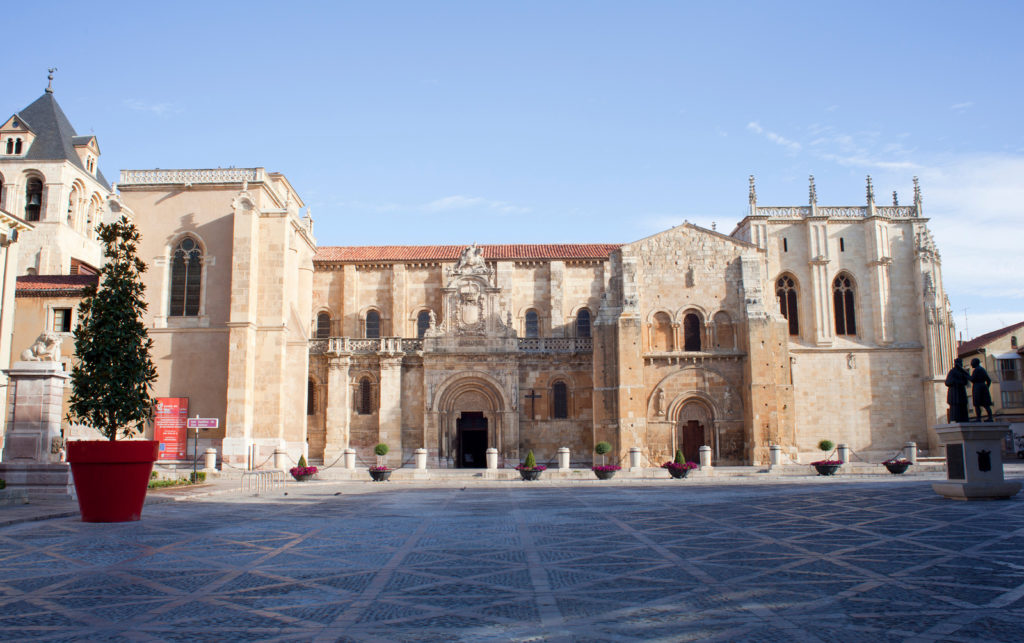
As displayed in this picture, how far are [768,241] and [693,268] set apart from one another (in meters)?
5.75

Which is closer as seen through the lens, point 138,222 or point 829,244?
point 138,222

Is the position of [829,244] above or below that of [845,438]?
above

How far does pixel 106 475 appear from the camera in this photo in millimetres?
11828

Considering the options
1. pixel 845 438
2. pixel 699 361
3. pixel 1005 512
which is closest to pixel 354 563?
pixel 1005 512

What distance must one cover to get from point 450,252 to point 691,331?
1347 cm

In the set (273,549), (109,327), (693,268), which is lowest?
(273,549)

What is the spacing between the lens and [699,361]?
116 ft

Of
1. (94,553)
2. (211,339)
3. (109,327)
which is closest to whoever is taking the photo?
(94,553)

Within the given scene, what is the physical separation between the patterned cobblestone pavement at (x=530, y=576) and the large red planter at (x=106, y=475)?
396 millimetres

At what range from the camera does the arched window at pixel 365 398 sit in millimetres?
36594

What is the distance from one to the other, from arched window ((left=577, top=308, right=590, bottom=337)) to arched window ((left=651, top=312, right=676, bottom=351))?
4694 millimetres

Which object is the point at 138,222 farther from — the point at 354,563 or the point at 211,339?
the point at 354,563

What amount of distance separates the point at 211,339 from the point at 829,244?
30322 mm

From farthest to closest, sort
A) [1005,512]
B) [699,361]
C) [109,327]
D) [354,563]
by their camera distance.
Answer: [699,361] < [109,327] < [1005,512] < [354,563]
